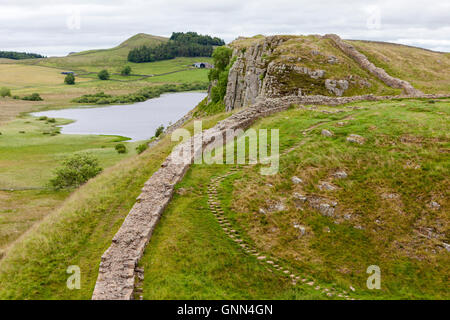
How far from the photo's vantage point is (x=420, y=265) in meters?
14.4

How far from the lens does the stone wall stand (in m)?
44.7

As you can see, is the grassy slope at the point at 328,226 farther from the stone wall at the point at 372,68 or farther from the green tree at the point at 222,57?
the green tree at the point at 222,57

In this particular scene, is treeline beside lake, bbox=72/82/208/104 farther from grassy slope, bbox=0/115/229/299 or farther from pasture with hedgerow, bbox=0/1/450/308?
grassy slope, bbox=0/115/229/299

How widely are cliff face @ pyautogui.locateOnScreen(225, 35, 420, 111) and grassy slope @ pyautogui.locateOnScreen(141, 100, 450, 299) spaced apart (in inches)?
908

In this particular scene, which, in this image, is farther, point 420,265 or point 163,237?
point 163,237

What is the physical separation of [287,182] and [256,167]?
2951 millimetres

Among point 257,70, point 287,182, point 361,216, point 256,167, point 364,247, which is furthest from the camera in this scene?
point 257,70

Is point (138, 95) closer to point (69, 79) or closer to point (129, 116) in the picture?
point (129, 116)

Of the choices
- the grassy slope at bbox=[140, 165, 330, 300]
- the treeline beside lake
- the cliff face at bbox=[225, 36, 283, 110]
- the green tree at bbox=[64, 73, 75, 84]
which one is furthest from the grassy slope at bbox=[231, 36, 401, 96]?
the green tree at bbox=[64, 73, 75, 84]
